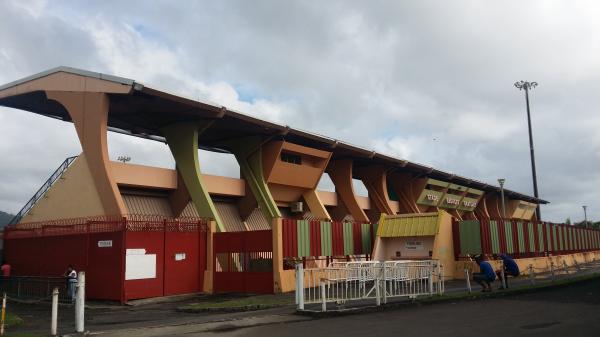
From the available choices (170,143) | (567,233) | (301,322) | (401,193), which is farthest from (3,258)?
(567,233)

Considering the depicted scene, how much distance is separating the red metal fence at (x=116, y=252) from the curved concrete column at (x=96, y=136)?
3.77ft

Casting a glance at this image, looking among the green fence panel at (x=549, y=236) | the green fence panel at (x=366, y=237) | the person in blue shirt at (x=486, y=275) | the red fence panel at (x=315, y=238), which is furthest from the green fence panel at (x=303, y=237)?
the green fence panel at (x=549, y=236)

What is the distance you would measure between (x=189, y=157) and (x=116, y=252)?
1005 cm

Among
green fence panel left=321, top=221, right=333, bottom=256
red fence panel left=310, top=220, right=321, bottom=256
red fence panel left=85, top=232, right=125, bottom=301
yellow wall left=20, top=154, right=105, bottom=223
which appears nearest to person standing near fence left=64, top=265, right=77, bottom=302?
red fence panel left=85, top=232, right=125, bottom=301

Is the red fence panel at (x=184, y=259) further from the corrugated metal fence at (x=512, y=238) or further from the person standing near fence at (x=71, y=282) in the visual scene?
the corrugated metal fence at (x=512, y=238)

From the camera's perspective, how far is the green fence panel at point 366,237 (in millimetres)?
29719

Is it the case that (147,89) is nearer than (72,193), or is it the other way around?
(147,89)

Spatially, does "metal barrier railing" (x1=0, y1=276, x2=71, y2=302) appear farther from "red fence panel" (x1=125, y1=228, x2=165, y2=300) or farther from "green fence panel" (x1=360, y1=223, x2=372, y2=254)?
"green fence panel" (x1=360, y1=223, x2=372, y2=254)

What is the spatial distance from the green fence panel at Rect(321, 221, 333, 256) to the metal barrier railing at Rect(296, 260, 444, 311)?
991 centimetres

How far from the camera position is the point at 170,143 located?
1225 inches

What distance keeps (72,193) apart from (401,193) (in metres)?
33.1

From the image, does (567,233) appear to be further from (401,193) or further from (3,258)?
(3,258)

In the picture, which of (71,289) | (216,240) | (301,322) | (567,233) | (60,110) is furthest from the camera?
(567,233)

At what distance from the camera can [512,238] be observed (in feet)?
104
